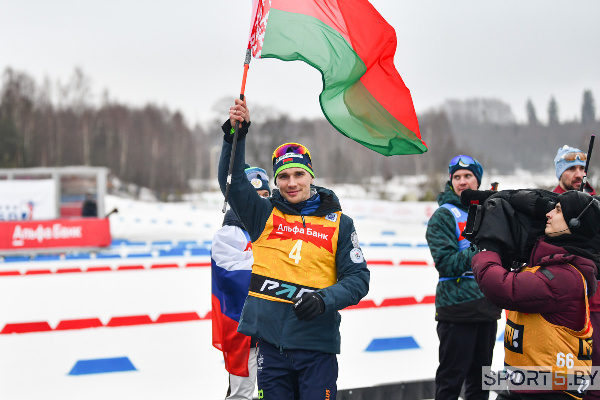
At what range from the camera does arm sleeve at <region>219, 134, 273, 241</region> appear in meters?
2.81

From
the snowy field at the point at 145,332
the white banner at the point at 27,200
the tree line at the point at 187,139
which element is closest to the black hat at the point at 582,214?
the snowy field at the point at 145,332

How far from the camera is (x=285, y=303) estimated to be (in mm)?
2818

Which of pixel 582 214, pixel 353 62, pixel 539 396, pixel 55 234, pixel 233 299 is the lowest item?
pixel 55 234

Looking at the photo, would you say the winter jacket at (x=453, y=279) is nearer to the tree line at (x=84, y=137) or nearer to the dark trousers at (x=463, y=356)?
the dark trousers at (x=463, y=356)

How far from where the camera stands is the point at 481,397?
12.9 feet

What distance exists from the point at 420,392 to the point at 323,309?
6.95 feet

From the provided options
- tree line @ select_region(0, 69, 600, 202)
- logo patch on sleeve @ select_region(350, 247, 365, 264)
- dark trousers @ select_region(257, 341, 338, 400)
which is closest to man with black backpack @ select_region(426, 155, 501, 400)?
logo patch on sleeve @ select_region(350, 247, 365, 264)

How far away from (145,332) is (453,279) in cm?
402

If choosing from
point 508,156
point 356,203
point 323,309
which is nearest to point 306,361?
point 323,309

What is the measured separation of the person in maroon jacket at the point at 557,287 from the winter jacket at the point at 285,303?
0.66 m

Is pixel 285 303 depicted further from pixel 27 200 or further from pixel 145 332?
pixel 27 200

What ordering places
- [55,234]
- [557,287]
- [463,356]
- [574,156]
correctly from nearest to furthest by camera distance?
[557,287] < [463,356] < [574,156] < [55,234]

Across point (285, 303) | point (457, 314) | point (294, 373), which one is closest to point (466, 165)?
point (457, 314)

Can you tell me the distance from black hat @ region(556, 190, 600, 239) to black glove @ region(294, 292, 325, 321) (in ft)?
4.09
